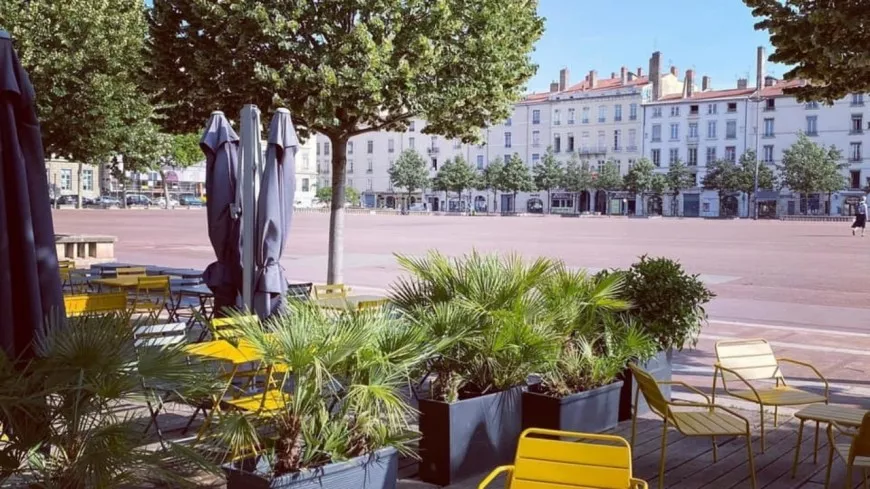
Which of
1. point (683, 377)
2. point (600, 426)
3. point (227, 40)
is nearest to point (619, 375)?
point (600, 426)

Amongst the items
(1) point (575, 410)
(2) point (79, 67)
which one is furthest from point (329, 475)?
(2) point (79, 67)

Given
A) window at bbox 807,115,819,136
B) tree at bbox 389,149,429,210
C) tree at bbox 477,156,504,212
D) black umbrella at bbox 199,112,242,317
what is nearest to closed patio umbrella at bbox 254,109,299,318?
black umbrella at bbox 199,112,242,317

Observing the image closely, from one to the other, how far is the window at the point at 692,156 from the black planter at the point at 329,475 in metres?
86.5

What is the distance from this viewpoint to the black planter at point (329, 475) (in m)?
3.61

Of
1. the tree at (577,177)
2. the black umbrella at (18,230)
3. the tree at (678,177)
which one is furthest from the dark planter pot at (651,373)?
the tree at (577,177)

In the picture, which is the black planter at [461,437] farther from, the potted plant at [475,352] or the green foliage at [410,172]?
the green foliage at [410,172]

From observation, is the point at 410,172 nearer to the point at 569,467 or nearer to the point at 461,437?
the point at 461,437

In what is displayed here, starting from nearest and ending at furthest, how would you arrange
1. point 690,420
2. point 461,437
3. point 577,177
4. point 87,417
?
1. point 87,417
2. point 461,437
3. point 690,420
4. point 577,177

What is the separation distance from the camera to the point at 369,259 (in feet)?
75.4

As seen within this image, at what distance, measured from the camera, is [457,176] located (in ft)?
312

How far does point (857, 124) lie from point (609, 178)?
2345 cm

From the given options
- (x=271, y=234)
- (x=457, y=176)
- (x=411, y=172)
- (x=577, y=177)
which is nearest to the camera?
(x=271, y=234)

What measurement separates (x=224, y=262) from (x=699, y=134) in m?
84.3

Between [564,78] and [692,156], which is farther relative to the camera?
[564,78]
